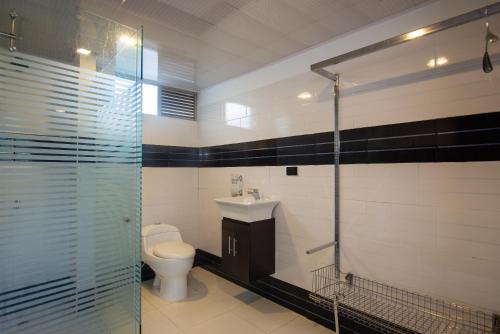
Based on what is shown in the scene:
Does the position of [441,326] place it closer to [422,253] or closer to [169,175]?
[422,253]

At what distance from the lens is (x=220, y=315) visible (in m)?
2.37

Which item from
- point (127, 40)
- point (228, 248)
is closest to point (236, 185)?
point (228, 248)

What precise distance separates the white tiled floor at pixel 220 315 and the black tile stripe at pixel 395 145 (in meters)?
1.39

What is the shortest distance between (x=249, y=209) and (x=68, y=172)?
141cm

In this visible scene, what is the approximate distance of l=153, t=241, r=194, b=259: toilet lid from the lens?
8.36 ft

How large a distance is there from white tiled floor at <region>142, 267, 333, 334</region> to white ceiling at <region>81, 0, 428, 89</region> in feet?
7.94

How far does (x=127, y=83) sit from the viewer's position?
1566 mm

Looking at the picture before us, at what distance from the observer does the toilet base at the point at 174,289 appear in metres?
2.63

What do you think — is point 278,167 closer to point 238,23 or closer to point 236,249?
point 236,249

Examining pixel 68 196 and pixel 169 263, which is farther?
pixel 169 263

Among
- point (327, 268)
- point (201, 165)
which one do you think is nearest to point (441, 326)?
point (327, 268)

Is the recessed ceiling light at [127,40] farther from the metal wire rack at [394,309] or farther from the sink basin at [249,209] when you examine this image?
the metal wire rack at [394,309]

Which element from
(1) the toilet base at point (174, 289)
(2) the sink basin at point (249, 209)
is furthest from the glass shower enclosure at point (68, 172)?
(1) the toilet base at point (174, 289)

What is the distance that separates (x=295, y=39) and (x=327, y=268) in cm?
194
